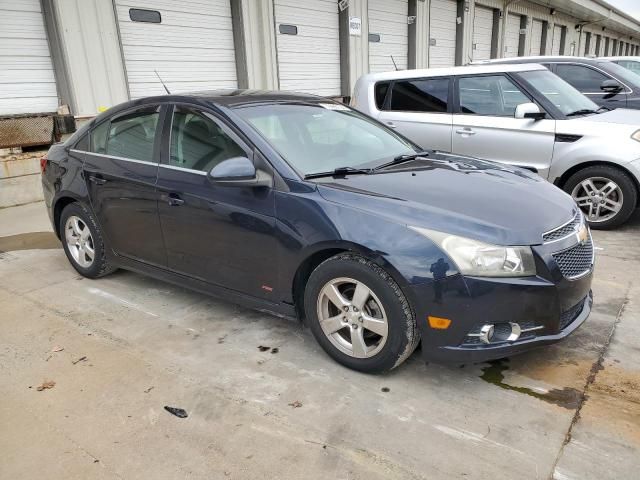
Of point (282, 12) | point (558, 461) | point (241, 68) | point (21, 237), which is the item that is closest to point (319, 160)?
point (558, 461)

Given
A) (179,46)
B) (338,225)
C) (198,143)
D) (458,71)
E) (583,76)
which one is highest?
(179,46)

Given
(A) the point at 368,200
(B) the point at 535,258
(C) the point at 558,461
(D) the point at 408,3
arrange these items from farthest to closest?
(D) the point at 408,3 → (A) the point at 368,200 → (B) the point at 535,258 → (C) the point at 558,461

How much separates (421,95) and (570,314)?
4.29m

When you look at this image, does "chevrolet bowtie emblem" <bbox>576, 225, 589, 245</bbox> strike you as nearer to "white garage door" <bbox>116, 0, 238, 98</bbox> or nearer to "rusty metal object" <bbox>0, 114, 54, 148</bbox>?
"rusty metal object" <bbox>0, 114, 54, 148</bbox>

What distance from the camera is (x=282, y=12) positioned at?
36.6 ft

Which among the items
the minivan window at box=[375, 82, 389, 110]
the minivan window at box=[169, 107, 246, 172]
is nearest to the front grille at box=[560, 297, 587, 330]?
the minivan window at box=[169, 107, 246, 172]

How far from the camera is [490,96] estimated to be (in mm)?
5934

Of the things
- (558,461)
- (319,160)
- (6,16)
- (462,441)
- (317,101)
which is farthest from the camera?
(6,16)

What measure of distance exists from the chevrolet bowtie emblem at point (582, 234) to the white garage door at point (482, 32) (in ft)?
58.9

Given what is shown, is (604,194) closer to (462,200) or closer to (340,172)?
(462,200)

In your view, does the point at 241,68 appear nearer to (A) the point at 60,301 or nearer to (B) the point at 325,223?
(A) the point at 60,301

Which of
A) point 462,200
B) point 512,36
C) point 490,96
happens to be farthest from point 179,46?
point 512,36

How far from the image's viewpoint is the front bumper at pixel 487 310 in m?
2.46

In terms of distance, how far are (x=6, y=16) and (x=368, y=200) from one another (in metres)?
7.06
